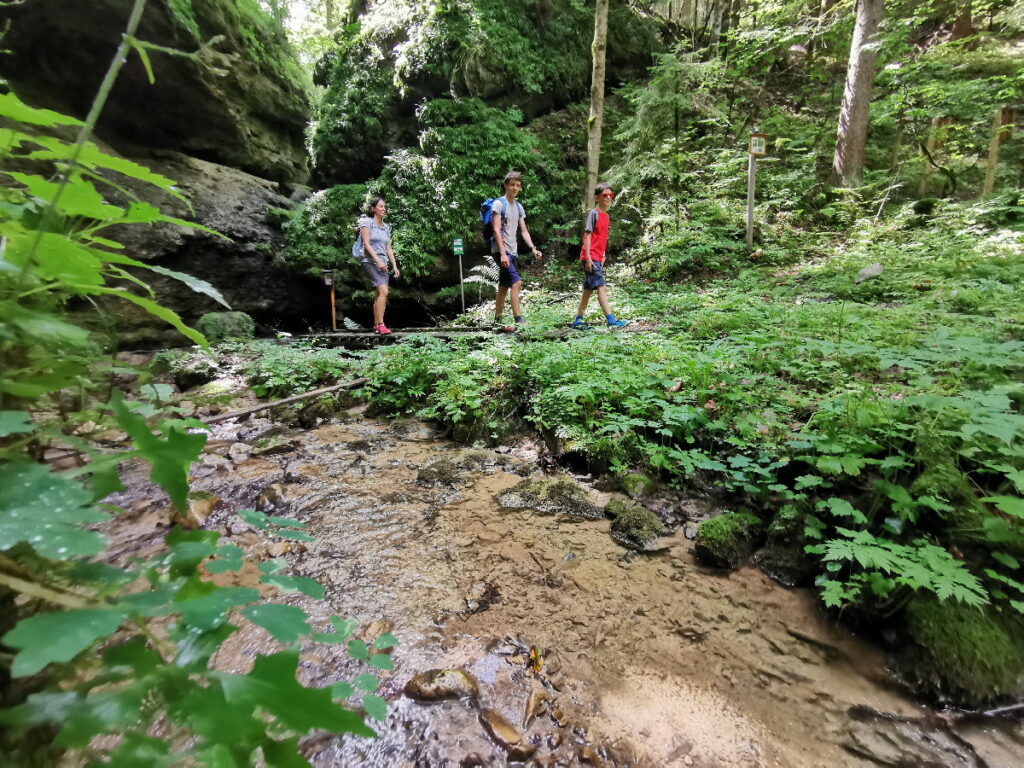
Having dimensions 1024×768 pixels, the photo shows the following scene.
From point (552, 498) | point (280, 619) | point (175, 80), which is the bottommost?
point (552, 498)

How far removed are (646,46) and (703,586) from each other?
54.5ft

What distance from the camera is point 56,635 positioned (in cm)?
48

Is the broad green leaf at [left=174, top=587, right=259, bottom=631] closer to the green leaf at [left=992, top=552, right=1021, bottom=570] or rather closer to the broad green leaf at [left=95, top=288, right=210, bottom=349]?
the broad green leaf at [left=95, top=288, right=210, bottom=349]

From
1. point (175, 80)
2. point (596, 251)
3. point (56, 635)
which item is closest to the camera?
point (56, 635)

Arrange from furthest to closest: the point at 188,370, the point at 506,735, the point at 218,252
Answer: the point at 218,252
the point at 188,370
the point at 506,735

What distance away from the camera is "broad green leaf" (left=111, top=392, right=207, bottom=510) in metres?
0.62

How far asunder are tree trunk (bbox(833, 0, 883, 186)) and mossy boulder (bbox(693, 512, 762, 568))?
32.1 ft

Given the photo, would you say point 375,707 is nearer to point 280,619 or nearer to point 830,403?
point 280,619

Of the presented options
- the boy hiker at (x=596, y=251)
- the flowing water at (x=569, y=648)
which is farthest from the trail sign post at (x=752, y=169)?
the flowing water at (x=569, y=648)

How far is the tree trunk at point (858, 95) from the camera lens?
8.34m

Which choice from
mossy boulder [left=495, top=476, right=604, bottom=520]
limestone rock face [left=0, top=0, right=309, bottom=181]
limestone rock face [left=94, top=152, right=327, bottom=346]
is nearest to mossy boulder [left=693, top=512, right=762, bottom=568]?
mossy boulder [left=495, top=476, right=604, bottom=520]

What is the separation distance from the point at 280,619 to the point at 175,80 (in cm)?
1252

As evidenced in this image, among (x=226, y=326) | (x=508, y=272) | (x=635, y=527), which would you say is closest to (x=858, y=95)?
(x=508, y=272)

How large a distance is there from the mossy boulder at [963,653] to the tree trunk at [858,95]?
1004 cm
